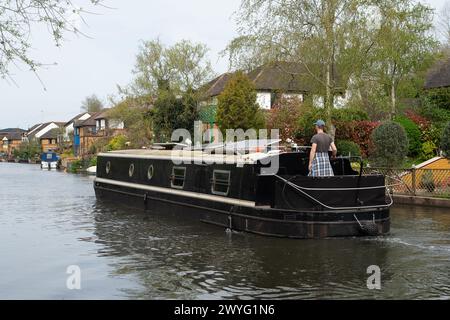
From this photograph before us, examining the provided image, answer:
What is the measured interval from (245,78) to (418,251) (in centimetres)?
2396

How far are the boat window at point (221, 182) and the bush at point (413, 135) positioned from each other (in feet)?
56.1

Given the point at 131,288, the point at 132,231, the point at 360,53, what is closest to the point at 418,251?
the point at 131,288

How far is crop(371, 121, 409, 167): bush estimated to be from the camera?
2108 cm

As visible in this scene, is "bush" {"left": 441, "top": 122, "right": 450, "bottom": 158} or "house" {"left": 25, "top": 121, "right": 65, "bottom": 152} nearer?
"bush" {"left": 441, "top": 122, "right": 450, "bottom": 158}

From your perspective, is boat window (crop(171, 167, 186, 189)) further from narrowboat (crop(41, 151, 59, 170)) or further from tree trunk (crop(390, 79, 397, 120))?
narrowboat (crop(41, 151, 59, 170))

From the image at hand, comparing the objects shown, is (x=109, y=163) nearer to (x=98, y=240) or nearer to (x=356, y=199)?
(x=98, y=240)

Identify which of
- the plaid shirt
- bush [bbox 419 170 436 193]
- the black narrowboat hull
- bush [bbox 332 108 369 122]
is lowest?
the black narrowboat hull

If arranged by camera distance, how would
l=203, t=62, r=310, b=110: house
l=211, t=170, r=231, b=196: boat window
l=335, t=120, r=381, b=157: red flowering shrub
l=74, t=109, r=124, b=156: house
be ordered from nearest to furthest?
l=211, t=170, r=231, b=196: boat window → l=203, t=62, r=310, b=110: house → l=335, t=120, r=381, b=157: red flowering shrub → l=74, t=109, r=124, b=156: house

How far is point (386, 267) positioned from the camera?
31.0ft

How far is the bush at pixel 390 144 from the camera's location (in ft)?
69.2

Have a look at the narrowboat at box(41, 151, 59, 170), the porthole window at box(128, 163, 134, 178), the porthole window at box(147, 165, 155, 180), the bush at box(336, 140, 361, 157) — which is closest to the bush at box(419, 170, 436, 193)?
the bush at box(336, 140, 361, 157)

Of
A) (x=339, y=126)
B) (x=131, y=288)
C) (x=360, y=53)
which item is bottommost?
(x=131, y=288)

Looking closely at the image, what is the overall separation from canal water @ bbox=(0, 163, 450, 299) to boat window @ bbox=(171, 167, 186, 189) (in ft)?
2.61
